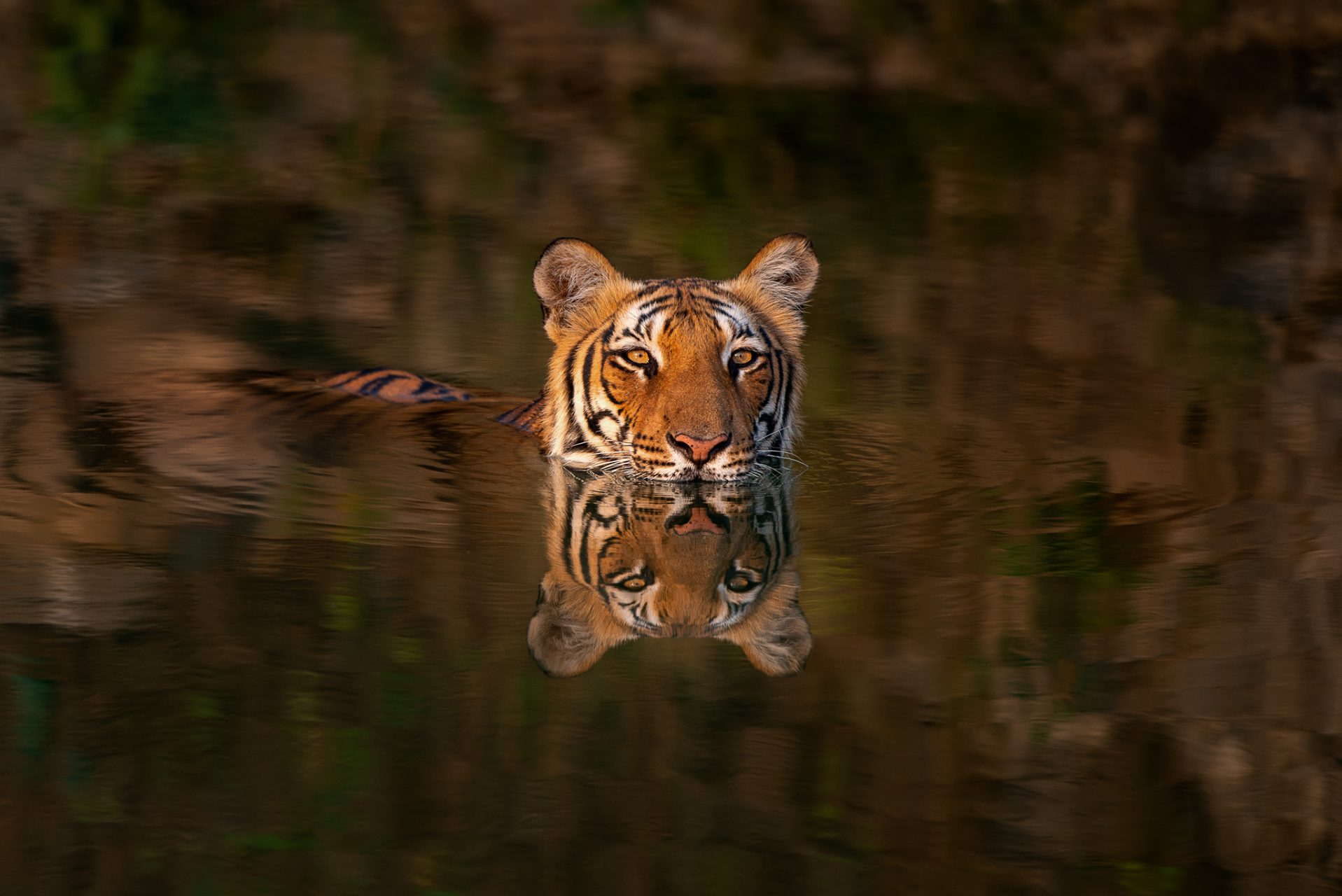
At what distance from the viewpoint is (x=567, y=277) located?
463 cm

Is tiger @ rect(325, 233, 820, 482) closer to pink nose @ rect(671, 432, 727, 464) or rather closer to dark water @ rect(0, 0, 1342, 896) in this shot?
pink nose @ rect(671, 432, 727, 464)

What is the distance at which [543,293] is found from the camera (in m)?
4.66

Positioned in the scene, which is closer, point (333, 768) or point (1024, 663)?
point (333, 768)

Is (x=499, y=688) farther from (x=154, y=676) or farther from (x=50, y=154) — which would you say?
(x=50, y=154)

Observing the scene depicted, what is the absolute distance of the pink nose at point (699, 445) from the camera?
393cm

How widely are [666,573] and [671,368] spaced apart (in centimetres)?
88

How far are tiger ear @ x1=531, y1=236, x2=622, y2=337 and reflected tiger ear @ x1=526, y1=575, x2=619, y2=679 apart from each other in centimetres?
153

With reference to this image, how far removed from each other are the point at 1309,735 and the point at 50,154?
28.8 feet

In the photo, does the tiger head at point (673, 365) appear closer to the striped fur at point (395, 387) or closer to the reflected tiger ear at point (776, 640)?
the striped fur at point (395, 387)

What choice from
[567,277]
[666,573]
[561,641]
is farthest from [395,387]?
[561,641]

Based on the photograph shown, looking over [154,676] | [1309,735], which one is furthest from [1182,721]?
[154,676]

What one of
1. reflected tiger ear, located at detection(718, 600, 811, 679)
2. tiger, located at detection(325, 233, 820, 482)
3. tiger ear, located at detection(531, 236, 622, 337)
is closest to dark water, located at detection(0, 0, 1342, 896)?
reflected tiger ear, located at detection(718, 600, 811, 679)

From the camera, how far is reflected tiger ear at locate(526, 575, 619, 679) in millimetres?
2863

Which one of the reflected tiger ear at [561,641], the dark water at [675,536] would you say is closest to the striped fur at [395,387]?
the dark water at [675,536]
